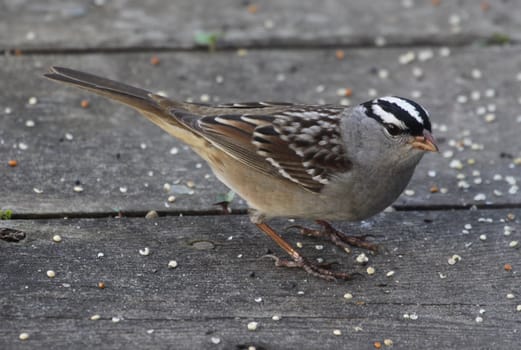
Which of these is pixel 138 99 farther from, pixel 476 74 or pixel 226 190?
pixel 476 74

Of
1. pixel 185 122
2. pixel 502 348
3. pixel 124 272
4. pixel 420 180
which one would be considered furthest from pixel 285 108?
pixel 502 348

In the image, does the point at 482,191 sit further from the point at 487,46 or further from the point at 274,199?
the point at 487,46

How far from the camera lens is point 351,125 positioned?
368cm

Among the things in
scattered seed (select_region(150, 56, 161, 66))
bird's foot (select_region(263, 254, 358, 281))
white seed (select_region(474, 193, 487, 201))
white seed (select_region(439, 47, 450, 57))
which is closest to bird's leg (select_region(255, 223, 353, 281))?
bird's foot (select_region(263, 254, 358, 281))

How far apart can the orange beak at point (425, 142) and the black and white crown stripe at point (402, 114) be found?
0.7 inches

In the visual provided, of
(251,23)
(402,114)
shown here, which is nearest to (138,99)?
(402,114)

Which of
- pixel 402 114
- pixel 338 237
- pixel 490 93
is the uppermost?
pixel 402 114

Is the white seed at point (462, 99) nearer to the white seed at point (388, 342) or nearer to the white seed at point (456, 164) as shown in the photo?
the white seed at point (456, 164)

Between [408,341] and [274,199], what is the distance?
852 mm

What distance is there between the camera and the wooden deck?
124 inches

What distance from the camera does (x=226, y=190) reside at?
392 cm

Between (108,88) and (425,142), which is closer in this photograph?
(425,142)

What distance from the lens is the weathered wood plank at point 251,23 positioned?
16.0 ft

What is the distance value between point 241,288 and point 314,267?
326mm
